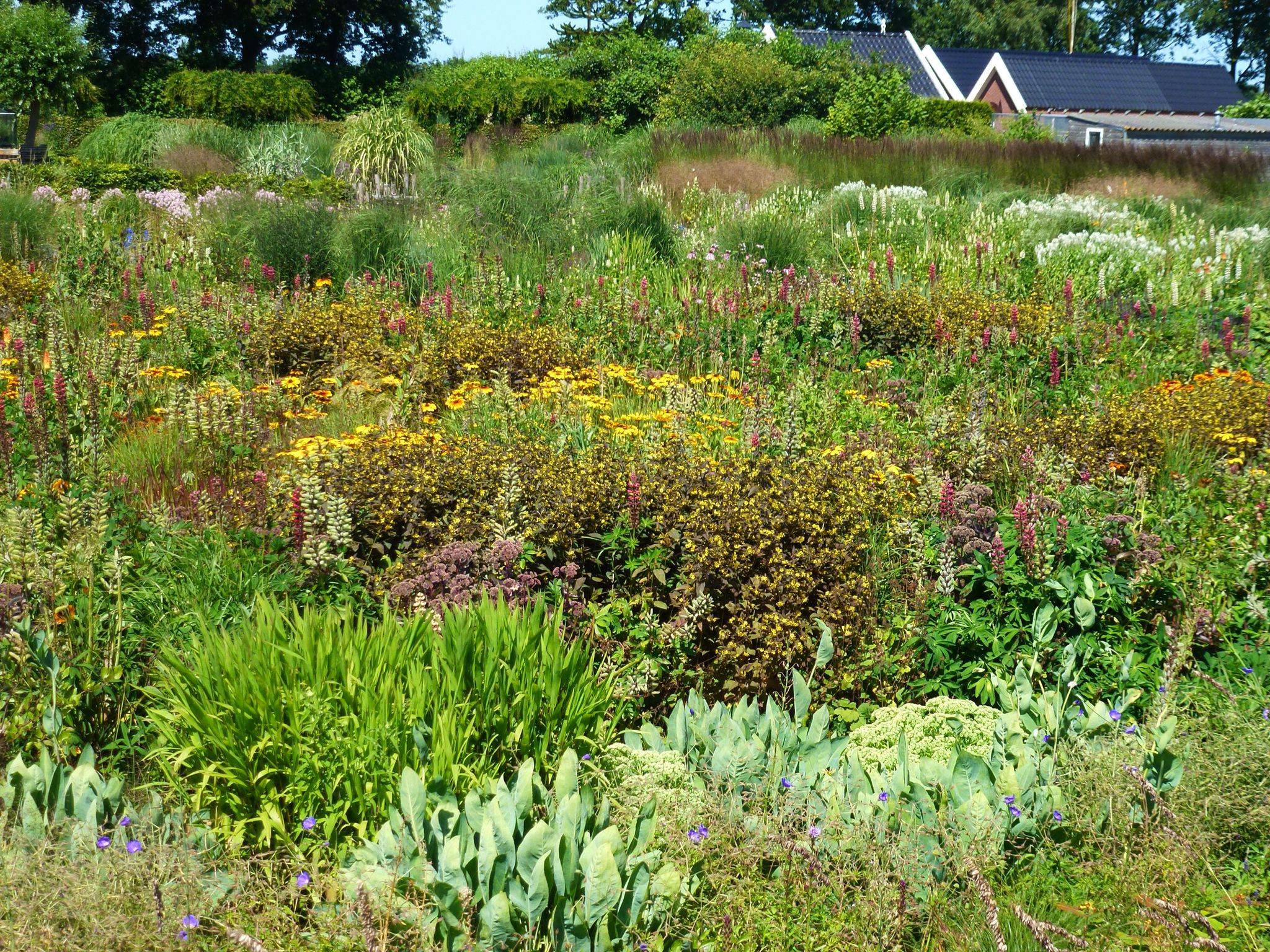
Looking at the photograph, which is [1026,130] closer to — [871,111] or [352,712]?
[871,111]

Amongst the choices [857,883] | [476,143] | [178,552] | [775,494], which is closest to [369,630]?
[178,552]

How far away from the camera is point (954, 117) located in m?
27.9

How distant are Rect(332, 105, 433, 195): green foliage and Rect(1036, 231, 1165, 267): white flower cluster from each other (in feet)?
30.7

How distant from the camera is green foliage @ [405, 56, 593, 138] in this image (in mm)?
27875

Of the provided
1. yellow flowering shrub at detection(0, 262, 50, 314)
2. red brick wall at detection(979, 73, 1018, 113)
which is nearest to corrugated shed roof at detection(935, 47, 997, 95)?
red brick wall at detection(979, 73, 1018, 113)

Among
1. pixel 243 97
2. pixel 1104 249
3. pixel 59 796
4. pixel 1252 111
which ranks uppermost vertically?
pixel 1252 111

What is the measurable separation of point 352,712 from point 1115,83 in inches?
1920

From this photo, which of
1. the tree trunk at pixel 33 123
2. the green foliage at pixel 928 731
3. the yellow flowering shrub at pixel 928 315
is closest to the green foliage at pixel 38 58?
the tree trunk at pixel 33 123

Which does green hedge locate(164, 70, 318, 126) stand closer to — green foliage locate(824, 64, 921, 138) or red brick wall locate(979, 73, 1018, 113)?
green foliage locate(824, 64, 921, 138)

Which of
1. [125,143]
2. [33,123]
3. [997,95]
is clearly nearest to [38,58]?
[33,123]

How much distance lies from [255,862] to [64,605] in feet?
3.50

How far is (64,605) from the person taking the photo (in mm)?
3197

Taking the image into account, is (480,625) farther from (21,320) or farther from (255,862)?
(21,320)

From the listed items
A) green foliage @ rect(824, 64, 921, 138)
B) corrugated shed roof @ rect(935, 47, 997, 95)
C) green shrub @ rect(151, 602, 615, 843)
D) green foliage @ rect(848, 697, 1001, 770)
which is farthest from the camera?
corrugated shed roof @ rect(935, 47, 997, 95)
